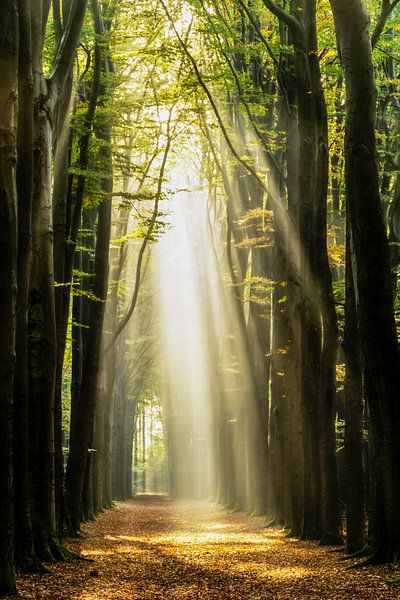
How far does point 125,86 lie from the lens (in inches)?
736

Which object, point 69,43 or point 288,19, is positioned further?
point 288,19

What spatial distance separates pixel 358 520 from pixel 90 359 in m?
7.33

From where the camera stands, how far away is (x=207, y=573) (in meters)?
9.20

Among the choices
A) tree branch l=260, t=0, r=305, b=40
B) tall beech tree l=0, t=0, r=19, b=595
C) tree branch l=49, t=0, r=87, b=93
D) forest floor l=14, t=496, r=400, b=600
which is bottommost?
forest floor l=14, t=496, r=400, b=600

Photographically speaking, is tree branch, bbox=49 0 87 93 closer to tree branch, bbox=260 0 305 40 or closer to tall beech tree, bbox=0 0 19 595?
tree branch, bbox=260 0 305 40

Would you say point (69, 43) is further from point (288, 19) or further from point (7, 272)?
point (7, 272)

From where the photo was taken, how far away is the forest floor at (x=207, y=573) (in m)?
7.28

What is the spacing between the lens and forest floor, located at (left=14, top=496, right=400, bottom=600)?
728 centimetres

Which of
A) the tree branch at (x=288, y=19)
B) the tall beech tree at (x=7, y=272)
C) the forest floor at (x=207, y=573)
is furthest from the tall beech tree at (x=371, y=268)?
the tall beech tree at (x=7, y=272)

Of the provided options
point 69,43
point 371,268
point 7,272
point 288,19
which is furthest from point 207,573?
point 288,19

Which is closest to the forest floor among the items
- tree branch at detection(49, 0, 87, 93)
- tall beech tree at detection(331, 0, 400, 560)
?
tall beech tree at detection(331, 0, 400, 560)

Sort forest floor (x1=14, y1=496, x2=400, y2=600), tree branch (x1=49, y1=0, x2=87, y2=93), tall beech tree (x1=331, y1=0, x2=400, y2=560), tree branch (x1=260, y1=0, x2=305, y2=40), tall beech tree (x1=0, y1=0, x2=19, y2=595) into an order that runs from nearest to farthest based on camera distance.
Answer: tall beech tree (x1=0, y1=0, x2=19, y2=595)
forest floor (x1=14, y1=496, x2=400, y2=600)
tall beech tree (x1=331, y1=0, x2=400, y2=560)
tree branch (x1=49, y1=0, x2=87, y2=93)
tree branch (x1=260, y1=0, x2=305, y2=40)

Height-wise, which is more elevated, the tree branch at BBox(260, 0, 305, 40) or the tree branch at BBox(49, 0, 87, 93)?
the tree branch at BBox(260, 0, 305, 40)

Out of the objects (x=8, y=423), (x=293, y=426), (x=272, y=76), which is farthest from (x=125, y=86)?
(x=8, y=423)
